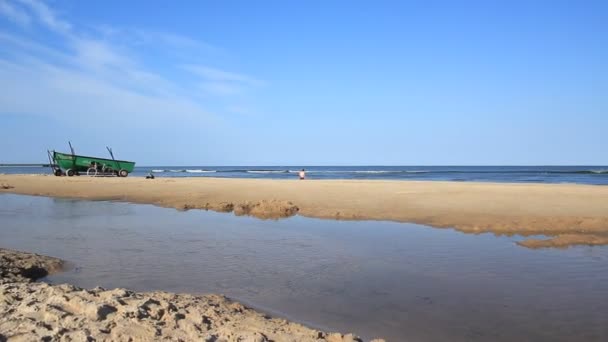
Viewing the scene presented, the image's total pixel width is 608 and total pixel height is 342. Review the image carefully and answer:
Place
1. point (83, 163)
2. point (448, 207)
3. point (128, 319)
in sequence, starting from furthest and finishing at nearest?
point (83, 163)
point (448, 207)
point (128, 319)

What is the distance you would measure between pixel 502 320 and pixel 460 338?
84cm

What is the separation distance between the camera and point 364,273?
24.0 feet

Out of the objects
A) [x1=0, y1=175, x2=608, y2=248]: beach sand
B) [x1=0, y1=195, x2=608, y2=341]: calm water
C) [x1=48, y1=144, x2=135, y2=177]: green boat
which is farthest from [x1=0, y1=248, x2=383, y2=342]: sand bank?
[x1=48, y1=144, x2=135, y2=177]: green boat

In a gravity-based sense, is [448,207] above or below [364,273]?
above

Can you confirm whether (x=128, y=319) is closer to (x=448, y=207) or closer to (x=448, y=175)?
(x=448, y=207)

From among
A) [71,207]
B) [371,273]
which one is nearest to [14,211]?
[71,207]

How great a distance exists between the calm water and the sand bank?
2.36 feet

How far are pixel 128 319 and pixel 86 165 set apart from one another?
1668 inches

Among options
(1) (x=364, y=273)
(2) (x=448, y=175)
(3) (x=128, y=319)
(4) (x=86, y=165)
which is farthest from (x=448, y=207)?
(2) (x=448, y=175)

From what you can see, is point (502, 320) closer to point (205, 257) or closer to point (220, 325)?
point (220, 325)

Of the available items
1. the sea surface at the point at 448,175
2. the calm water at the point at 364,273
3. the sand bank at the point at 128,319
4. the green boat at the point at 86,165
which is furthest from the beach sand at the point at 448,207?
the sea surface at the point at 448,175

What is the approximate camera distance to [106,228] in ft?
40.0

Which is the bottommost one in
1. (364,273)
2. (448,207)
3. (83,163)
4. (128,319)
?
(364,273)

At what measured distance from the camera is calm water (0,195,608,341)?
5.09 meters
